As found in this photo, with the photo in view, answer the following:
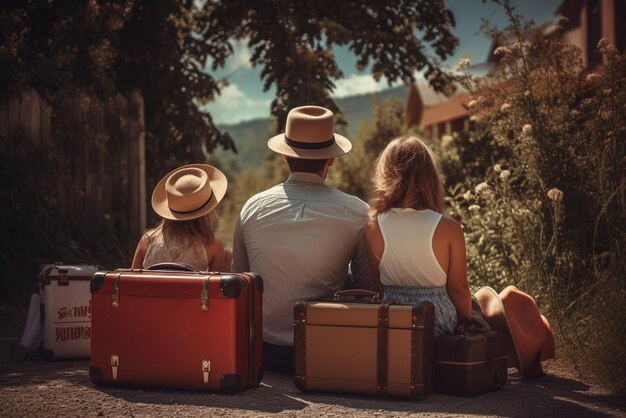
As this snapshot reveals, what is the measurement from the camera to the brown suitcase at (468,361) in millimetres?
4629

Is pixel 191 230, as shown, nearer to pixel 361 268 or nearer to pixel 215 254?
pixel 215 254

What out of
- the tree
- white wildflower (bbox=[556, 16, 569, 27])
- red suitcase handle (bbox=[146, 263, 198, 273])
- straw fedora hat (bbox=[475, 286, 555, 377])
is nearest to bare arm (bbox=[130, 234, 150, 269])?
red suitcase handle (bbox=[146, 263, 198, 273])

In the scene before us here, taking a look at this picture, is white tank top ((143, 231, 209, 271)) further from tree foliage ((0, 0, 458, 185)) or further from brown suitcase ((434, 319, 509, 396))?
tree foliage ((0, 0, 458, 185))

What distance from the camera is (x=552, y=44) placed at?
6.61 meters

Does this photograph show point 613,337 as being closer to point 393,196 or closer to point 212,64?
point 393,196

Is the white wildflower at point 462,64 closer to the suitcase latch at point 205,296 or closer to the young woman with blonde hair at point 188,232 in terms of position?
the young woman with blonde hair at point 188,232

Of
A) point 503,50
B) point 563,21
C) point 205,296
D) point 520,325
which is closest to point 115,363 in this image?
point 205,296

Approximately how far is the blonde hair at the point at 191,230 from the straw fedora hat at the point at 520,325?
5.95ft

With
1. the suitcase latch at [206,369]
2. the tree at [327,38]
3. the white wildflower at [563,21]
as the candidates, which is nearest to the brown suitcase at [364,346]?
the suitcase latch at [206,369]

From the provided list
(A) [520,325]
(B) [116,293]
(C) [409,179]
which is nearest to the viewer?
(B) [116,293]

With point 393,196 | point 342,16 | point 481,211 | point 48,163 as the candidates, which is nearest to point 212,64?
point 342,16

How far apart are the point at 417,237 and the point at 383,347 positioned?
678 millimetres

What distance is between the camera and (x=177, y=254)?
5418mm

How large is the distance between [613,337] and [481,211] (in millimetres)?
3300
